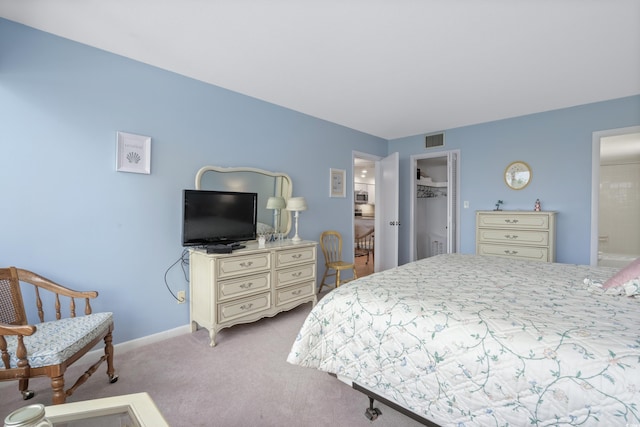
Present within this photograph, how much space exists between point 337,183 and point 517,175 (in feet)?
8.34

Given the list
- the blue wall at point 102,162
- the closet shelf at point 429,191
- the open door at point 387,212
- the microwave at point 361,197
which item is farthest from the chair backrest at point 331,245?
the microwave at point 361,197

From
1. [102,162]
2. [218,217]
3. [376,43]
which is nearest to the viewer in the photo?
[376,43]

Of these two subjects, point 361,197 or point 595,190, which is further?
point 361,197

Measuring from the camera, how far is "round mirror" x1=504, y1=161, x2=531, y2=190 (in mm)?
3879

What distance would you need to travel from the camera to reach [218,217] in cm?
271

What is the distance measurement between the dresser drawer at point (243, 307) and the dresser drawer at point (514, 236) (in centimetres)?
300

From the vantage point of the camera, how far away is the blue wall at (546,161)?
3439 millimetres

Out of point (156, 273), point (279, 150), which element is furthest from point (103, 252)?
point (279, 150)

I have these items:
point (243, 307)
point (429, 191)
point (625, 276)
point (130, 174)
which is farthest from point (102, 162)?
point (429, 191)

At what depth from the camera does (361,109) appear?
3.64 m

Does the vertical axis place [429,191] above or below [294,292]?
above

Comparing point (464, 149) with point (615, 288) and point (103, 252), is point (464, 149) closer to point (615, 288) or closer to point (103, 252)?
point (615, 288)

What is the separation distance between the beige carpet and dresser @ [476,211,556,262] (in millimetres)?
2943

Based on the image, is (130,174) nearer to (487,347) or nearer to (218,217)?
(218,217)
